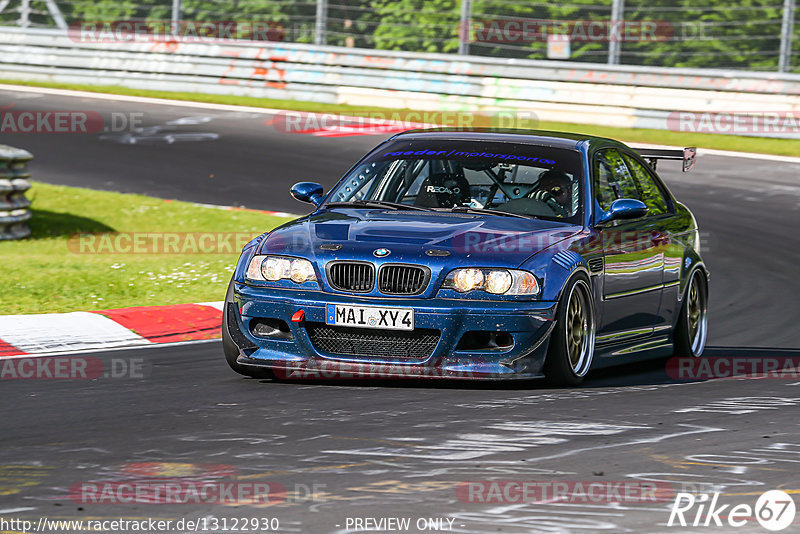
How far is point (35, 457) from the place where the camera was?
18.9 feet

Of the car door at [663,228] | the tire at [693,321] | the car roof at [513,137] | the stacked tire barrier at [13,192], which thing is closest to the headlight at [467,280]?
the car roof at [513,137]

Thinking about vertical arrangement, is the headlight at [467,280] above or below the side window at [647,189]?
below

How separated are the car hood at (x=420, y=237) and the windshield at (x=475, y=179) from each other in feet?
0.84

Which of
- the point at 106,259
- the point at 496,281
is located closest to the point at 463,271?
the point at 496,281

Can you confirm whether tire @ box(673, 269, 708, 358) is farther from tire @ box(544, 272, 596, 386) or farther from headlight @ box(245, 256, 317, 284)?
headlight @ box(245, 256, 317, 284)

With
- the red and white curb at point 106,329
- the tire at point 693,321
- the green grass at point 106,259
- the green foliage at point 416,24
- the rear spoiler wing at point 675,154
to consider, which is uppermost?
the green foliage at point 416,24

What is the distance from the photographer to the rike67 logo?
4930mm

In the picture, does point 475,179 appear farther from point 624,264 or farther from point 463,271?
point 463,271

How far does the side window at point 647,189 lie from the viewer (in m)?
9.38

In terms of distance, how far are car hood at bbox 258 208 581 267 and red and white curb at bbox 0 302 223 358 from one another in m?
1.87

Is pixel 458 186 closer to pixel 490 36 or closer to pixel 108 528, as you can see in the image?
pixel 108 528

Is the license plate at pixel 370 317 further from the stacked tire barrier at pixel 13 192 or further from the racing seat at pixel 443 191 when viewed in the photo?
the stacked tire barrier at pixel 13 192

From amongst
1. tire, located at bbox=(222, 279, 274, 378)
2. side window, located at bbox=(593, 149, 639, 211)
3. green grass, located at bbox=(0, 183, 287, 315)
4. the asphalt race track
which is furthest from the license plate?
green grass, located at bbox=(0, 183, 287, 315)

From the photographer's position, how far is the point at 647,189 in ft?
31.1
